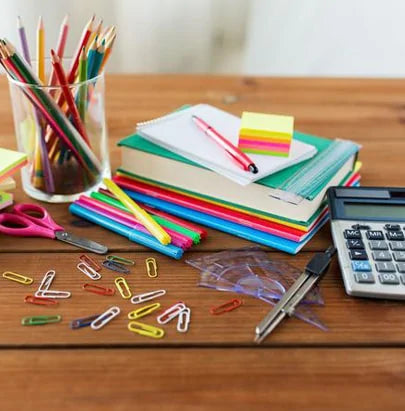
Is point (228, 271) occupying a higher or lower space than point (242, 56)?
higher

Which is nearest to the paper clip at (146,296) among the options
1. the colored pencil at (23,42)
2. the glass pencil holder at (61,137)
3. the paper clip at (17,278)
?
the paper clip at (17,278)

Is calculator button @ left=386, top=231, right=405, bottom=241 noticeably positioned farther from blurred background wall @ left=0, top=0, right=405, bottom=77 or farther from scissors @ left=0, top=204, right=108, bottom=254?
blurred background wall @ left=0, top=0, right=405, bottom=77

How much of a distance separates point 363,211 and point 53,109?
0.37 meters

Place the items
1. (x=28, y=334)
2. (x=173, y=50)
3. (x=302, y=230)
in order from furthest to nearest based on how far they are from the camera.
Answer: (x=173, y=50) → (x=302, y=230) → (x=28, y=334)

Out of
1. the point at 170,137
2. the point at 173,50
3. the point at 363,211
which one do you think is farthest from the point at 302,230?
the point at 173,50

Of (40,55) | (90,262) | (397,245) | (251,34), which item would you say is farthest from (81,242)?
(251,34)

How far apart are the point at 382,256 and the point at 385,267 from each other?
0.02 m

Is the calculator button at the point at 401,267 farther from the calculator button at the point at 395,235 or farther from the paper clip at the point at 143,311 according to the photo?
the paper clip at the point at 143,311

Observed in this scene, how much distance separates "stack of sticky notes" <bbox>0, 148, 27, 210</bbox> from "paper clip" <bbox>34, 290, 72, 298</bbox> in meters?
0.16

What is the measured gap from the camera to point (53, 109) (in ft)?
2.28

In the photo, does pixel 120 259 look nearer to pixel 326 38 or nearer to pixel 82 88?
pixel 82 88

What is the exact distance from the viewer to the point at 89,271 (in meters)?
0.64

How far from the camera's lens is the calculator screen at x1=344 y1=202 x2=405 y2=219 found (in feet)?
2.24

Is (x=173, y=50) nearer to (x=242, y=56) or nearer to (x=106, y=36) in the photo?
(x=242, y=56)
